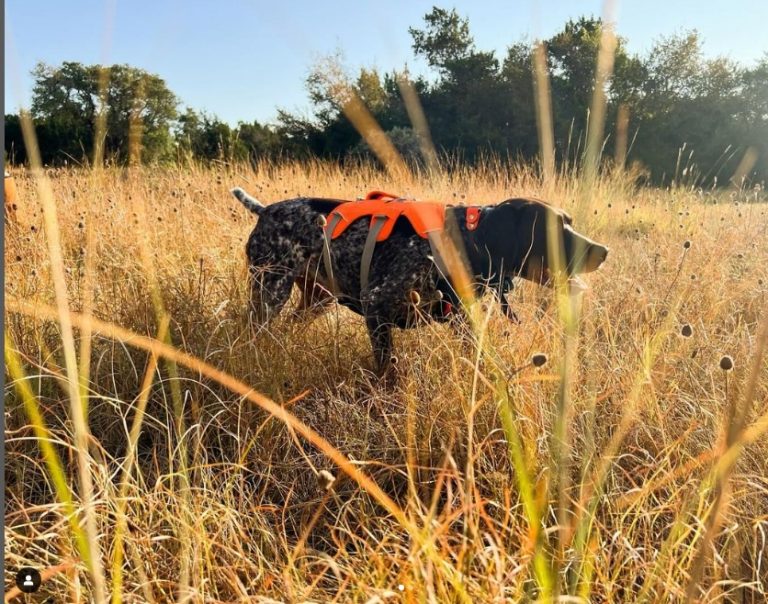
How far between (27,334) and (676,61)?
17.4 meters

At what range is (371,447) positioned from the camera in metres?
1.99

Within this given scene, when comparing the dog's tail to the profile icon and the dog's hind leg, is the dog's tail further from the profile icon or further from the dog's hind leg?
the profile icon

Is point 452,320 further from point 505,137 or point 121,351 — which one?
point 505,137

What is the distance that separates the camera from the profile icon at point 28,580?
4.23 feet

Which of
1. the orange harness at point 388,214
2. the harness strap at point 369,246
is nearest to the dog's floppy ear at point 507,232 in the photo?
the orange harness at point 388,214

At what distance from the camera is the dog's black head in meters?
2.63

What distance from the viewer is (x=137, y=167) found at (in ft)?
21.6

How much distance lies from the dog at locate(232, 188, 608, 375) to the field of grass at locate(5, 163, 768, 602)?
13cm

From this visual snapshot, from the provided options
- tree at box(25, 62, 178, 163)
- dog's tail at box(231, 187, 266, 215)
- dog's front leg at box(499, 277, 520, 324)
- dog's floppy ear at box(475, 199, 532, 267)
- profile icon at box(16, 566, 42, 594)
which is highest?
tree at box(25, 62, 178, 163)

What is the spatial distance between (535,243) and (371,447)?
1.19m

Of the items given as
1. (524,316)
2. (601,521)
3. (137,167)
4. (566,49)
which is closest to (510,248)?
(524,316)

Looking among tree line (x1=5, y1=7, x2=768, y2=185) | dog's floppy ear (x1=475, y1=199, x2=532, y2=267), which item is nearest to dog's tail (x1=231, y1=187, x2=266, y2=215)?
dog's floppy ear (x1=475, y1=199, x2=532, y2=267)

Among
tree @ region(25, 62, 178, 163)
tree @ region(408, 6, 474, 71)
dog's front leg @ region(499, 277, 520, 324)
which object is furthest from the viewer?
tree @ region(408, 6, 474, 71)

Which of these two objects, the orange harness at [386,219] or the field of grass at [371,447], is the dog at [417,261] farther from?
the field of grass at [371,447]
